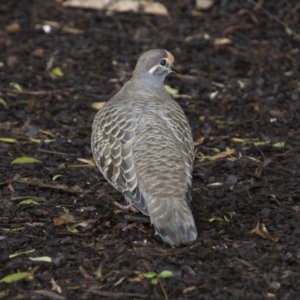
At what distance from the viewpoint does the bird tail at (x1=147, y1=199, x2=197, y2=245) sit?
7176 mm

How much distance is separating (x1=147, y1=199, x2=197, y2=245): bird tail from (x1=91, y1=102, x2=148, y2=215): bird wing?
20cm

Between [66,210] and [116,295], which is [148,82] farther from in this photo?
[116,295]

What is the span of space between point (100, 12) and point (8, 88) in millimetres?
3081

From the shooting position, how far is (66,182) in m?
8.92

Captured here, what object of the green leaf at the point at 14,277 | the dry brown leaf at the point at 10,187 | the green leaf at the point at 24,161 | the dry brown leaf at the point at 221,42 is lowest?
the dry brown leaf at the point at 221,42

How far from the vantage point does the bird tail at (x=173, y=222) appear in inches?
283

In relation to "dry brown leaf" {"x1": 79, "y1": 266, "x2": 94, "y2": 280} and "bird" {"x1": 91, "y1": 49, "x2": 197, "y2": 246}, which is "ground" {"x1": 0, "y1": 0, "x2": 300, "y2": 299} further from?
"bird" {"x1": 91, "y1": 49, "x2": 197, "y2": 246}

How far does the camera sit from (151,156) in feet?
25.3

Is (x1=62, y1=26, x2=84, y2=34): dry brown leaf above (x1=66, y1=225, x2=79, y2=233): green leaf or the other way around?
the other way around

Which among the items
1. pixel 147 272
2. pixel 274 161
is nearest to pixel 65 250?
pixel 147 272

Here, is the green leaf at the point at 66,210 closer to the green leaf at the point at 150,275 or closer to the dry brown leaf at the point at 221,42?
the green leaf at the point at 150,275

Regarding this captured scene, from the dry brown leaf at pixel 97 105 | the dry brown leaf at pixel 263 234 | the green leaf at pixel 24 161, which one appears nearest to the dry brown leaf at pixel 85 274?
the dry brown leaf at pixel 263 234

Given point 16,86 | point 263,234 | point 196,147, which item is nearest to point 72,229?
point 263,234

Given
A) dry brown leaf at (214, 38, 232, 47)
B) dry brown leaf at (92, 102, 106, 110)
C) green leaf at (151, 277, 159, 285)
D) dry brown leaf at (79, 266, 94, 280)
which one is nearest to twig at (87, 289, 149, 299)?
green leaf at (151, 277, 159, 285)
